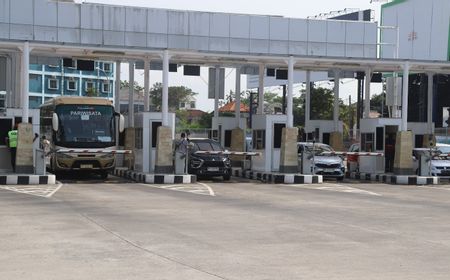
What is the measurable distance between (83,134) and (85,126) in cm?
32

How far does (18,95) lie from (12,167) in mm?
5764

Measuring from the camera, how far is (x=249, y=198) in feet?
59.8

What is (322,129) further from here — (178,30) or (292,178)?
(178,30)

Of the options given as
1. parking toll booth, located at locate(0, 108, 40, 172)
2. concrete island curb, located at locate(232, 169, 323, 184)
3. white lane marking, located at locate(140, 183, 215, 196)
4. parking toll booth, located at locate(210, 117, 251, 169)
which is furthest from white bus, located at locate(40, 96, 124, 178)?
parking toll booth, located at locate(210, 117, 251, 169)

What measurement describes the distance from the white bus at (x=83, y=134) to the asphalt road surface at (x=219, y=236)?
5.67 meters

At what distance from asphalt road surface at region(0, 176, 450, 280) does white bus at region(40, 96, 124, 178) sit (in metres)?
5.67

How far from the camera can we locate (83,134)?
25.2 metres

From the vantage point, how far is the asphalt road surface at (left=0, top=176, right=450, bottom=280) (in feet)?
26.5

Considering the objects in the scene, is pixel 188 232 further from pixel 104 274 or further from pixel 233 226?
pixel 104 274

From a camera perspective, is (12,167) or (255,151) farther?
(255,151)

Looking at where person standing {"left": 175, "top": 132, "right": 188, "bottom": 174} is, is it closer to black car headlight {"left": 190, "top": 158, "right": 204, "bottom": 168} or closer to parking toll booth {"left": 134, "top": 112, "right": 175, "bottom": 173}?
black car headlight {"left": 190, "top": 158, "right": 204, "bottom": 168}

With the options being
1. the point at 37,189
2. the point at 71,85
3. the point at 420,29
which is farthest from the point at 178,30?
the point at 71,85

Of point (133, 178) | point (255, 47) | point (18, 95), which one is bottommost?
point (133, 178)

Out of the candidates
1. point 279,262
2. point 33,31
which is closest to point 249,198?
point 279,262
